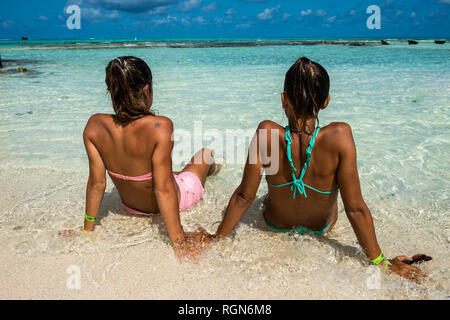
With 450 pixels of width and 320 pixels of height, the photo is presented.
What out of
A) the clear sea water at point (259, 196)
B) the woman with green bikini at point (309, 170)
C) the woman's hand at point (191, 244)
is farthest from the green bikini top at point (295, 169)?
the woman's hand at point (191, 244)

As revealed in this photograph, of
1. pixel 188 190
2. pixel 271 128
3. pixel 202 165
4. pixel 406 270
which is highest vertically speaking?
pixel 271 128

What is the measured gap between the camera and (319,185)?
1964mm

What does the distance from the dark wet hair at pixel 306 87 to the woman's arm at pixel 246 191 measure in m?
0.33

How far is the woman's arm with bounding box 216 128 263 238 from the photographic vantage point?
6.53 feet

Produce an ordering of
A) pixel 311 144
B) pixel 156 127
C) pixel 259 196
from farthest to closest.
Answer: pixel 259 196 < pixel 156 127 < pixel 311 144

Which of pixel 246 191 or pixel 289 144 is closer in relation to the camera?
pixel 289 144

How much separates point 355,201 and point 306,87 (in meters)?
0.73

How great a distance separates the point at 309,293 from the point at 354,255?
1.64 feet

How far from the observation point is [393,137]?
4570 millimetres

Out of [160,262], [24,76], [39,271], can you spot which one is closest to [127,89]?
[160,262]

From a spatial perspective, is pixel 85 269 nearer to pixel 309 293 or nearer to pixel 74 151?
pixel 309 293

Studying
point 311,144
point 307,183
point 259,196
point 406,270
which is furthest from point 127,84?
point 406,270

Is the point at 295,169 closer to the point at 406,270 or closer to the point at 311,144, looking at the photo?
the point at 311,144

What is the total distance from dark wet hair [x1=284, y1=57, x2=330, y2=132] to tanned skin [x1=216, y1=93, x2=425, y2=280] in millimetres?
49
